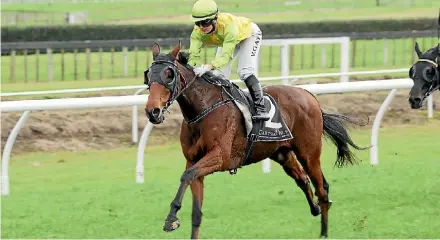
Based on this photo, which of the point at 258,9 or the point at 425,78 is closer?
the point at 425,78

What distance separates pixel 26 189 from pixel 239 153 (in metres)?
3.77

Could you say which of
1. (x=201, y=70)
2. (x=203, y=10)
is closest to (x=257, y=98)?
(x=201, y=70)

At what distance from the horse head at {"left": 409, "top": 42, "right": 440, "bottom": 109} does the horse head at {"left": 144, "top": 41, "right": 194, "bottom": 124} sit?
2.33m

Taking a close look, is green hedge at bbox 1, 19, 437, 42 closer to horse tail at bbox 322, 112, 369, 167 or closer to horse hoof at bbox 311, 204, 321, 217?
horse tail at bbox 322, 112, 369, 167

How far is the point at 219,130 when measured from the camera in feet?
21.5

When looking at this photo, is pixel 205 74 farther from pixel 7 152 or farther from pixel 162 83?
pixel 7 152

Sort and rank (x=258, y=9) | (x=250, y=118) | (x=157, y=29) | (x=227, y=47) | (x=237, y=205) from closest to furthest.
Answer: (x=227, y=47)
(x=250, y=118)
(x=237, y=205)
(x=157, y=29)
(x=258, y=9)

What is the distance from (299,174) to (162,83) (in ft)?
5.75

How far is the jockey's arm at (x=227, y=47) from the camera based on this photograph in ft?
21.7

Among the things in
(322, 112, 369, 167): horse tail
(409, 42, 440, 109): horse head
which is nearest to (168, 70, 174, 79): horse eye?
(322, 112, 369, 167): horse tail

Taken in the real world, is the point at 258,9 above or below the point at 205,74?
below

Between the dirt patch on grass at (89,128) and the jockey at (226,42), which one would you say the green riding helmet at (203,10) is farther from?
the dirt patch on grass at (89,128)

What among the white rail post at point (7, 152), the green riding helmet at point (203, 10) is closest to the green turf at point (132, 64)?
the white rail post at point (7, 152)

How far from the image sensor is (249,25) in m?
7.15
